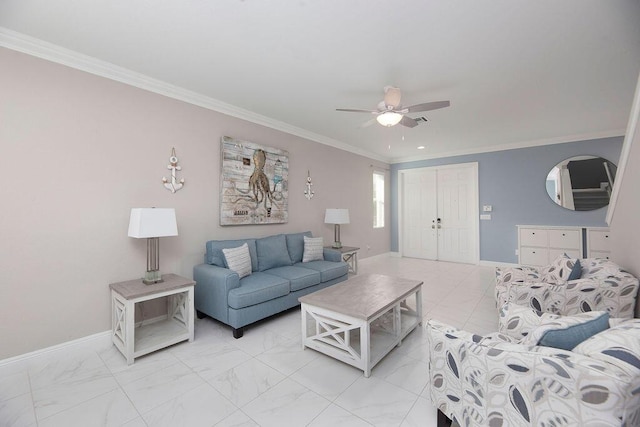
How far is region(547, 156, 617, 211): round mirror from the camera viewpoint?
4.76 m

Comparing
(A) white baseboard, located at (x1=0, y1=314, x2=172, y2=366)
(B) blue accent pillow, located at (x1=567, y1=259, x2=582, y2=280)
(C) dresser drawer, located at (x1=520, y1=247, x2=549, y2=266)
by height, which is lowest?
(A) white baseboard, located at (x1=0, y1=314, x2=172, y2=366)

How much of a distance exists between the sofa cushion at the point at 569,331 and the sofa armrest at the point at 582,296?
3.53ft

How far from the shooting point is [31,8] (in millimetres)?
1873

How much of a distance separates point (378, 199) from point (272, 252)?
12.9ft

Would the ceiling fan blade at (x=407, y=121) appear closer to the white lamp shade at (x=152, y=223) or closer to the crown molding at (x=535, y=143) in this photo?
the white lamp shade at (x=152, y=223)

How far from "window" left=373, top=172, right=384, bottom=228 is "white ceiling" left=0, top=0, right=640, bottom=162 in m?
3.01

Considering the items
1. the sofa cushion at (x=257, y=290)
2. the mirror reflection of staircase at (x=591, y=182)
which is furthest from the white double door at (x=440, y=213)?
the sofa cushion at (x=257, y=290)

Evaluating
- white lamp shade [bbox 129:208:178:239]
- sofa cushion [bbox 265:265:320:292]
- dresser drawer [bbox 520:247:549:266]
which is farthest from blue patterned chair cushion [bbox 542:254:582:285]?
white lamp shade [bbox 129:208:178:239]

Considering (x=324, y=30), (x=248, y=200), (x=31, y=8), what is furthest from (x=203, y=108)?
(x=324, y=30)

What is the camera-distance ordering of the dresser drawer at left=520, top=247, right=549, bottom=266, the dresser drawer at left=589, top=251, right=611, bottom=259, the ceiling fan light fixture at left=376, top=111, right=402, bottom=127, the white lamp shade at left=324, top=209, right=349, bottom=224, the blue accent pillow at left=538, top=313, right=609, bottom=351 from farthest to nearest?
the dresser drawer at left=520, top=247, right=549, bottom=266 < the white lamp shade at left=324, top=209, right=349, bottom=224 < the dresser drawer at left=589, top=251, right=611, bottom=259 < the ceiling fan light fixture at left=376, top=111, right=402, bottom=127 < the blue accent pillow at left=538, top=313, right=609, bottom=351

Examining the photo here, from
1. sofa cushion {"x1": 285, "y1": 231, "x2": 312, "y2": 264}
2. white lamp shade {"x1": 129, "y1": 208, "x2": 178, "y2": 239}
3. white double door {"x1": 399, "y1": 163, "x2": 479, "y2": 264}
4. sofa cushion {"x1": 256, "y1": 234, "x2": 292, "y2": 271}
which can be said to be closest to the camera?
white lamp shade {"x1": 129, "y1": 208, "x2": 178, "y2": 239}

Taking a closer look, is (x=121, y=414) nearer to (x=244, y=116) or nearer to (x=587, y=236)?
(x=244, y=116)

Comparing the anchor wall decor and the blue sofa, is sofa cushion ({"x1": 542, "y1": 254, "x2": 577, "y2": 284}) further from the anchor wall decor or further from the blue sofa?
the anchor wall decor

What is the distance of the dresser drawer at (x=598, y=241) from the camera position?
4551 millimetres
